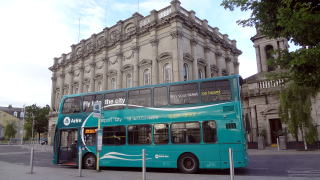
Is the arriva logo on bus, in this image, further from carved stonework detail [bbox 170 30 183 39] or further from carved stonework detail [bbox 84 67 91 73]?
carved stonework detail [bbox 84 67 91 73]

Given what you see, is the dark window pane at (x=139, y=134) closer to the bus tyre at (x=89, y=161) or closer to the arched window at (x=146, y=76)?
the bus tyre at (x=89, y=161)

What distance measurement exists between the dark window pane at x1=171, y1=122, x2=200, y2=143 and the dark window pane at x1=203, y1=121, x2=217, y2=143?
1.03 feet

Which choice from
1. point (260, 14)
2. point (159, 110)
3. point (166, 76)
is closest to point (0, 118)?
point (166, 76)

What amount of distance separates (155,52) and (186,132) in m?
19.4

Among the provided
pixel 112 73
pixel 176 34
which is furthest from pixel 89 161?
pixel 112 73

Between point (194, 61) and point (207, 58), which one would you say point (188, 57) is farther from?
point (207, 58)

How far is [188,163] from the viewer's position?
1129cm

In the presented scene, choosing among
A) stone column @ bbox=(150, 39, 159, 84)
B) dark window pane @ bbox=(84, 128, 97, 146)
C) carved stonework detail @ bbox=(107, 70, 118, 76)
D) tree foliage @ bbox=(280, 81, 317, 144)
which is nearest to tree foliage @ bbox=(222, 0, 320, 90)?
dark window pane @ bbox=(84, 128, 97, 146)

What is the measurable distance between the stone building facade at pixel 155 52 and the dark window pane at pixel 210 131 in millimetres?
15845

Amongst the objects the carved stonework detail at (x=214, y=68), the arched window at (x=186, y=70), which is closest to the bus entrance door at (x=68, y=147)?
the arched window at (x=186, y=70)

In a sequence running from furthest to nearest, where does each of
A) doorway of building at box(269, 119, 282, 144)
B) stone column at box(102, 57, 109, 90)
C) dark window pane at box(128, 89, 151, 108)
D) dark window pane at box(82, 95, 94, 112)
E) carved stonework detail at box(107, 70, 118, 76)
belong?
stone column at box(102, 57, 109, 90), carved stonework detail at box(107, 70, 118, 76), doorway of building at box(269, 119, 282, 144), dark window pane at box(82, 95, 94, 112), dark window pane at box(128, 89, 151, 108)

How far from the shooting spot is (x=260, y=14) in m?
7.48

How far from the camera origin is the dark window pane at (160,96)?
1200 centimetres

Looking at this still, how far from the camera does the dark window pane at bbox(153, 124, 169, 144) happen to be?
1163cm
